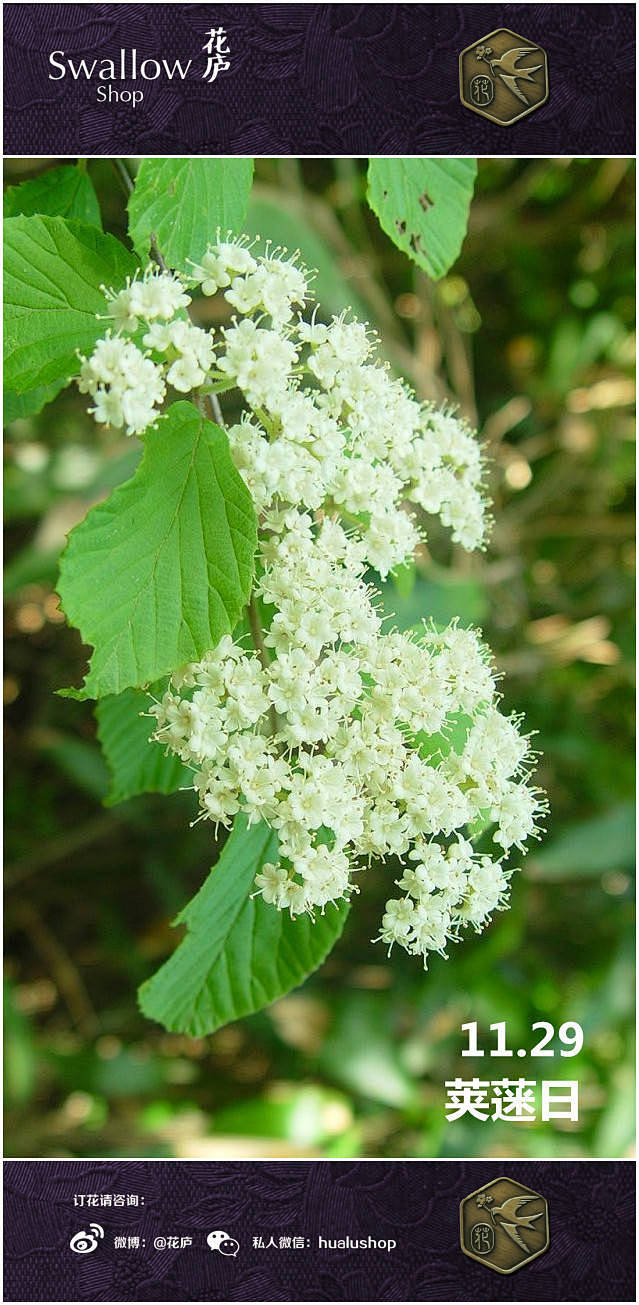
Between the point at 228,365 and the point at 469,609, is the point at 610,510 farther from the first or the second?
the point at 228,365

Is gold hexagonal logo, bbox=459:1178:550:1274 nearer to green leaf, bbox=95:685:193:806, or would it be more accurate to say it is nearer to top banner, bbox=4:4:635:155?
green leaf, bbox=95:685:193:806

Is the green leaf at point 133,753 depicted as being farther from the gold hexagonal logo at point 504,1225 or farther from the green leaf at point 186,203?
the gold hexagonal logo at point 504,1225

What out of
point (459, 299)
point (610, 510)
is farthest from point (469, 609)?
point (459, 299)

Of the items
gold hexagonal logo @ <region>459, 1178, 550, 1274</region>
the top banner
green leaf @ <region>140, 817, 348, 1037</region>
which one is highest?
the top banner

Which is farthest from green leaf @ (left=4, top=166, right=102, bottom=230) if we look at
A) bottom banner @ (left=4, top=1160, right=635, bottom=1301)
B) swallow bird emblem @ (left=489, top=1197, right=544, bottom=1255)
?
swallow bird emblem @ (left=489, top=1197, right=544, bottom=1255)

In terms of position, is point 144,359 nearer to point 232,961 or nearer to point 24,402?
point 24,402

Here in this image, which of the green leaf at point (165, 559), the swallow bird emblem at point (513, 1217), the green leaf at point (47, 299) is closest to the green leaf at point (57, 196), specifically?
the green leaf at point (47, 299)
